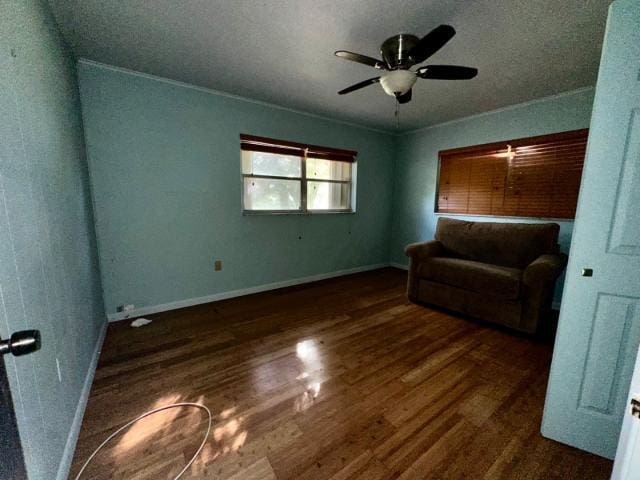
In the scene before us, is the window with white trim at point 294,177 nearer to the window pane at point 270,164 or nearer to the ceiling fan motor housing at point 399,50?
the window pane at point 270,164

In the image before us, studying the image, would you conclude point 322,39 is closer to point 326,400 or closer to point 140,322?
point 326,400

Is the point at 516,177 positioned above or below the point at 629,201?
above

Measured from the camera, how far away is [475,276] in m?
2.54

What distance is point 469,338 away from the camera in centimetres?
228

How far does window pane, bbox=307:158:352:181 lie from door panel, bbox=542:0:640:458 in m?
2.93

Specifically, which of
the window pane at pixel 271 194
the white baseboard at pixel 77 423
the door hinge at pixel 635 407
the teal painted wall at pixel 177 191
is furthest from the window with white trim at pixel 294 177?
the door hinge at pixel 635 407

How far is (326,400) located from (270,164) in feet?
9.00

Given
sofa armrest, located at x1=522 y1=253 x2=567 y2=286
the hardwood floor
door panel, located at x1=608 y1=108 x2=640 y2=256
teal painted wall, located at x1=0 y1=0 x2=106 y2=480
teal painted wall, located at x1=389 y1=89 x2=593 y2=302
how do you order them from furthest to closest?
teal painted wall, located at x1=389 y1=89 x2=593 y2=302 < sofa armrest, located at x1=522 y1=253 x2=567 y2=286 < the hardwood floor < door panel, located at x1=608 y1=108 x2=640 y2=256 < teal painted wall, located at x1=0 y1=0 x2=106 y2=480

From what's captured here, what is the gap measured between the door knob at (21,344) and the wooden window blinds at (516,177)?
4000 mm

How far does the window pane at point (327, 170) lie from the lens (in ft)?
12.1

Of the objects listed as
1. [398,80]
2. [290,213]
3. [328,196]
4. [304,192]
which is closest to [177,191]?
[290,213]

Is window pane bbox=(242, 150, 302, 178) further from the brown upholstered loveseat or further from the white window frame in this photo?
the brown upholstered loveseat

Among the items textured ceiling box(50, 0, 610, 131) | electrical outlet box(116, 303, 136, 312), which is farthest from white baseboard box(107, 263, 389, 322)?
textured ceiling box(50, 0, 610, 131)

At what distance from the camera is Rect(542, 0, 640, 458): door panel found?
105 cm
